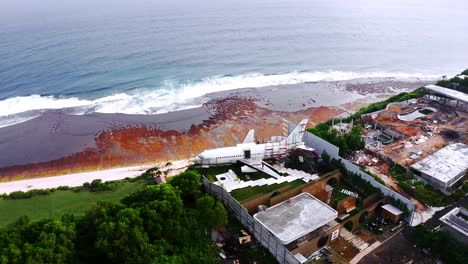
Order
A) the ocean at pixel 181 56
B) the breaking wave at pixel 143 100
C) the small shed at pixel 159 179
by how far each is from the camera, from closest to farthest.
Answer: the small shed at pixel 159 179
the breaking wave at pixel 143 100
the ocean at pixel 181 56

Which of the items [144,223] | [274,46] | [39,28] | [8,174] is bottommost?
[8,174]

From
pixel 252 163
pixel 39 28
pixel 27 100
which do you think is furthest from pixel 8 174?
pixel 39 28

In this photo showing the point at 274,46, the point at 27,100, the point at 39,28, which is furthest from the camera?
the point at 39,28

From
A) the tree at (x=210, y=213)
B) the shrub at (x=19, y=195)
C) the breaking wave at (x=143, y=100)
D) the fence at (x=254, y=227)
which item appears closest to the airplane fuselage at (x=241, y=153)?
the fence at (x=254, y=227)

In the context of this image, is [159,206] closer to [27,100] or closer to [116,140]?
→ [116,140]

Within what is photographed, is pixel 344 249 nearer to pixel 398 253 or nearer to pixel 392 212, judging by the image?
pixel 398 253

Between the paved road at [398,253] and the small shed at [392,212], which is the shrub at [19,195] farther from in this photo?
the small shed at [392,212]

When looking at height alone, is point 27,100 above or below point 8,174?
above
